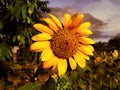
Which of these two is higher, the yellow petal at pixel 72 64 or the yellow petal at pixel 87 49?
the yellow petal at pixel 87 49

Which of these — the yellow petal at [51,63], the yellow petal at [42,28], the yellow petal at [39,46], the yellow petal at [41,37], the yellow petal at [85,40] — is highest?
the yellow petal at [42,28]

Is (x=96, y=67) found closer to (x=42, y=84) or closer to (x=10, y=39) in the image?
(x=42, y=84)

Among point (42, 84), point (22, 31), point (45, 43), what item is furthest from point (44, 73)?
point (22, 31)

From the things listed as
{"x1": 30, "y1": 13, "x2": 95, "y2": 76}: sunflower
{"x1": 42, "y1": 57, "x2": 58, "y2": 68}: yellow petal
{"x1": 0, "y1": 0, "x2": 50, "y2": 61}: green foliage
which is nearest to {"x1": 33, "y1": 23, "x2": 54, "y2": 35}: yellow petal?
{"x1": 30, "y1": 13, "x2": 95, "y2": 76}: sunflower

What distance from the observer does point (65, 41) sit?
1.68 meters

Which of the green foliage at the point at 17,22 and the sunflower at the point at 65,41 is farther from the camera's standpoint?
the green foliage at the point at 17,22

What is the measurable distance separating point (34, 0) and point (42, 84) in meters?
6.47

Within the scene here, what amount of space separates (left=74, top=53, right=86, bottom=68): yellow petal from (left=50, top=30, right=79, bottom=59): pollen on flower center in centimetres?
2

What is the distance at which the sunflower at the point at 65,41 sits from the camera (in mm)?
1599

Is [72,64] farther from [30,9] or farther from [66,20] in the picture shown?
[30,9]

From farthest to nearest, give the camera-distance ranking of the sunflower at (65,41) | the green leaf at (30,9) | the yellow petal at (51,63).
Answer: the green leaf at (30,9) → the sunflower at (65,41) → the yellow petal at (51,63)

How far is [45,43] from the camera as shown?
1.63 metres

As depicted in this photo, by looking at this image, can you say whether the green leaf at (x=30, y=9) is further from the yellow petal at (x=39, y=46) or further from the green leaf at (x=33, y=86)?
the green leaf at (x=33, y=86)

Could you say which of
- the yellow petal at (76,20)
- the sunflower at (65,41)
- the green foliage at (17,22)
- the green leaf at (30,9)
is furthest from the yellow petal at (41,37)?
the green leaf at (30,9)
